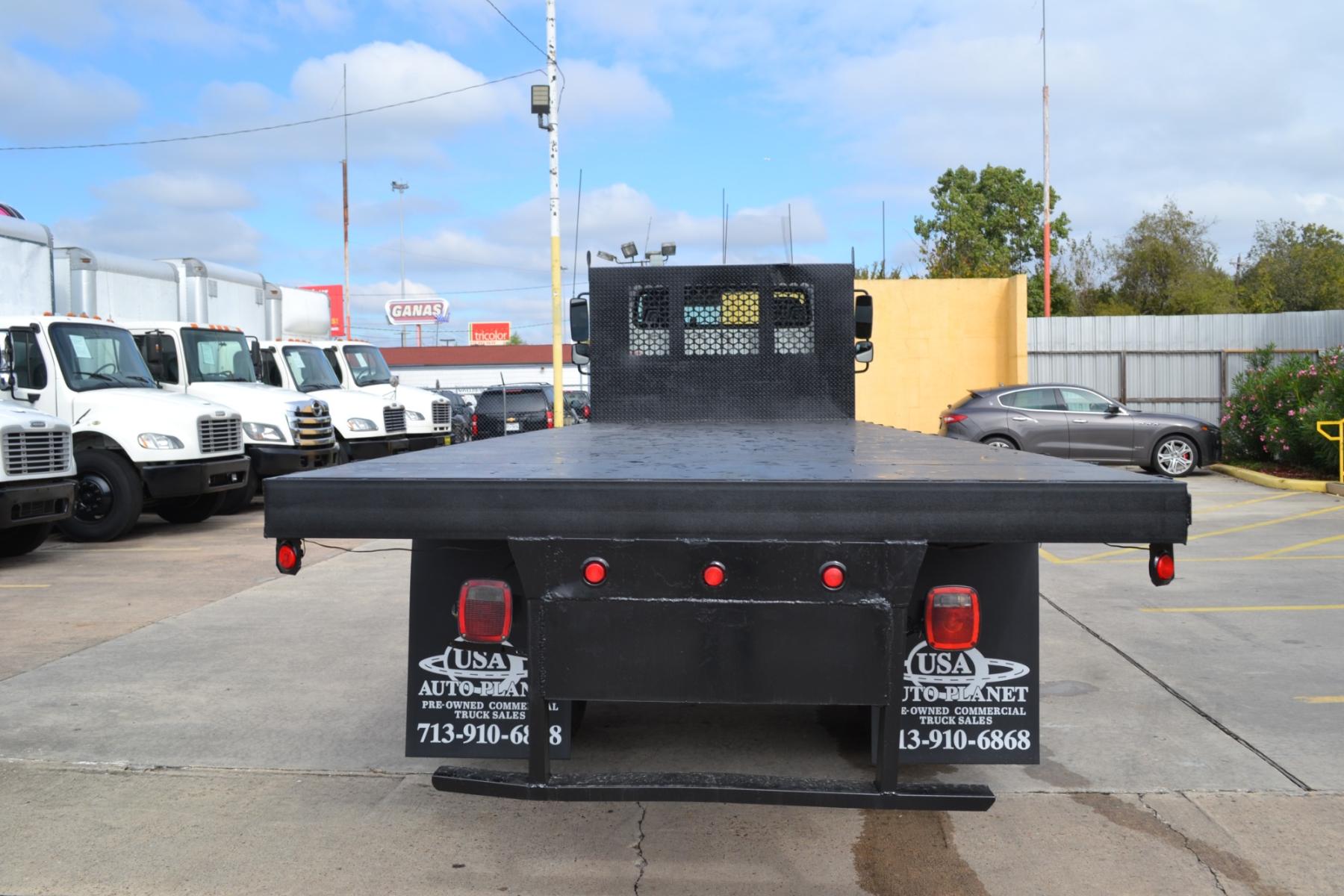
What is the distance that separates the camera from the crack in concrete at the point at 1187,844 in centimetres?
391

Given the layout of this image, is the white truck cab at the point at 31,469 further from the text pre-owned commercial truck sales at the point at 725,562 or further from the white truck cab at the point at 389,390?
the white truck cab at the point at 389,390

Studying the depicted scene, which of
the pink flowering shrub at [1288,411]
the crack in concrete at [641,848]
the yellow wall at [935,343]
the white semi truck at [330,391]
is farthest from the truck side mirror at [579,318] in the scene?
the yellow wall at [935,343]

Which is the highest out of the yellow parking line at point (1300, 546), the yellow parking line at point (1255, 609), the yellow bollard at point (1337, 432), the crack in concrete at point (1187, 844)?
the yellow bollard at point (1337, 432)

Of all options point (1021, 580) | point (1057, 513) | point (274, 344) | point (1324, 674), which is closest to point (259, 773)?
point (1021, 580)

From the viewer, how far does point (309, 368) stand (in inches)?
733

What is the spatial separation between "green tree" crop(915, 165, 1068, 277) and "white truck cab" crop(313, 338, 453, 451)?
130 ft

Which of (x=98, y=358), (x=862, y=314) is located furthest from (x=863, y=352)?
(x=98, y=358)

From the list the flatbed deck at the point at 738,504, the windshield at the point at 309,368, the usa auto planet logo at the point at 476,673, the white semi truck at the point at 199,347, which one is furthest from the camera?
the windshield at the point at 309,368

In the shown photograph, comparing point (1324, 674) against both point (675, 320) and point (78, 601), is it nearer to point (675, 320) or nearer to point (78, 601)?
point (675, 320)

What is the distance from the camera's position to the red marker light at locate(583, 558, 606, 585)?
3236 millimetres

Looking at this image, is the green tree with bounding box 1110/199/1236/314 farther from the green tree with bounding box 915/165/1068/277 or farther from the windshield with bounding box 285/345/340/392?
the windshield with bounding box 285/345/340/392

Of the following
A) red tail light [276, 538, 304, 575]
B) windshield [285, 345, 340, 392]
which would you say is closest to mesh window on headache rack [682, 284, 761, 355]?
red tail light [276, 538, 304, 575]

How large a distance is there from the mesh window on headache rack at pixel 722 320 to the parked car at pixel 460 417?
18.2 meters

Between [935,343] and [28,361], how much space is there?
1642 cm
